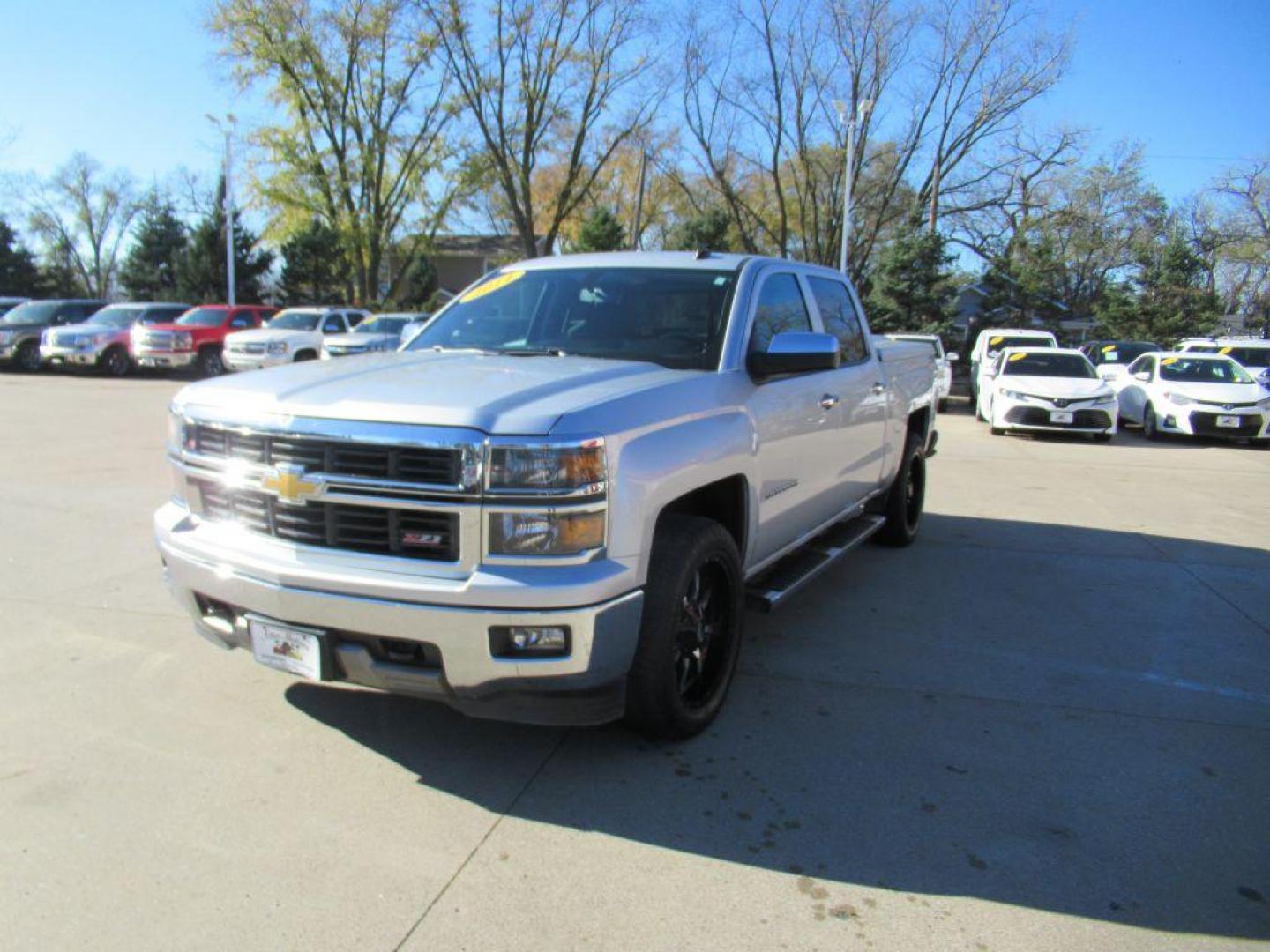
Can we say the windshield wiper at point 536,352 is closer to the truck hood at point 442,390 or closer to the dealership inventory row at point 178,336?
the truck hood at point 442,390

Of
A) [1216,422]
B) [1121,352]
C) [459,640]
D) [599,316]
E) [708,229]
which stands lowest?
[1216,422]

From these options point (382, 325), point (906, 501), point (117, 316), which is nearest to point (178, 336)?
point (117, 316)

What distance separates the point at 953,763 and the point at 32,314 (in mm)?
27197

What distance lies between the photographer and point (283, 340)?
2086 cm

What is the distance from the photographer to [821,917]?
2615 mm

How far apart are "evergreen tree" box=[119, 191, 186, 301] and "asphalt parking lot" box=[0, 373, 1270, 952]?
4688 centimetres

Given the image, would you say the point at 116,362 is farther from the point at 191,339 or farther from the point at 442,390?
the point at 442,390

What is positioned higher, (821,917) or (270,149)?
(270,149)

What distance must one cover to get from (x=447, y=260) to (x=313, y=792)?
218 ft

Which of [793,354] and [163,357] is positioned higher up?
[793,354]

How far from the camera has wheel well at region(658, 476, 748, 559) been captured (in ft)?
12.7

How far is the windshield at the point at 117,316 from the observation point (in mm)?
23141

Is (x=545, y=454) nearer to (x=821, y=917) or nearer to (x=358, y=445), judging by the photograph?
(x=358, y=445)

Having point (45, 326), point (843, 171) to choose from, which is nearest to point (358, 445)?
point (45, 326)
